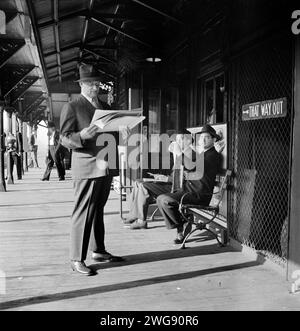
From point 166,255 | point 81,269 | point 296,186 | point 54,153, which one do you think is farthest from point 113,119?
point 54,153

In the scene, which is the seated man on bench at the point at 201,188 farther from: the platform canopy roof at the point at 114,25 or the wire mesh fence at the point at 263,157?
the platform canopy roof at the point at 114,25

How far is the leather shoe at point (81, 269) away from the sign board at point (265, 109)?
6.78ft

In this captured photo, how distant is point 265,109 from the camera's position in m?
3.84

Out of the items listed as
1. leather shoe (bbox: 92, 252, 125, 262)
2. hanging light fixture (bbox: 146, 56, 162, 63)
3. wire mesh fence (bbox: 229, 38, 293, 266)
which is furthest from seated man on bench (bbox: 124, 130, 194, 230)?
hanging light fixture (bbox: 146, 56, 162, 63)

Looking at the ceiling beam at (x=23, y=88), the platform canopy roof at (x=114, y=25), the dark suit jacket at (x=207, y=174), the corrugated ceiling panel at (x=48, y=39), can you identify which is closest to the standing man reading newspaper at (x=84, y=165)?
the dark suit jacket at (x=207, y=174)

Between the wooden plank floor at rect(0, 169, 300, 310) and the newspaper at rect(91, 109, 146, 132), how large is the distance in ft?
4.15

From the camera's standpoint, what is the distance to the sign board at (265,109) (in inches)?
141

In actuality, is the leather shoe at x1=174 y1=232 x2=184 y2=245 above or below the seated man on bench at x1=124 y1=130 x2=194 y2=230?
below

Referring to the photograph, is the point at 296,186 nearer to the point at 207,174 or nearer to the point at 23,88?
the point at 207,174

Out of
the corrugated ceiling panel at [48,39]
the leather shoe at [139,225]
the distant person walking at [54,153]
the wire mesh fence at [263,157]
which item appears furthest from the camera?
the distant person walking at [54,153]

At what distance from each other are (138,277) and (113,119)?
4.41 feet

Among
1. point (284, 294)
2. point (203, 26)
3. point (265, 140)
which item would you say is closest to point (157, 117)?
point (203, 26)

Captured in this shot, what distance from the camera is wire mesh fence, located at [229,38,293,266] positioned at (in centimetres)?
416

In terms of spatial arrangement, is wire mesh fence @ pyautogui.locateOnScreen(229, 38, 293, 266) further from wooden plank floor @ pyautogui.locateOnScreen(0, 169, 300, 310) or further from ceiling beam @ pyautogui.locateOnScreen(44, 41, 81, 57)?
ceiling beam @ pyautogui.locateOnScreen(44, 41, 81, 57)
